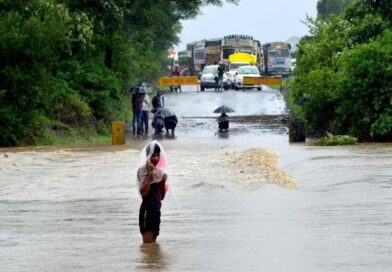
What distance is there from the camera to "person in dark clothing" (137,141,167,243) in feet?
49.3

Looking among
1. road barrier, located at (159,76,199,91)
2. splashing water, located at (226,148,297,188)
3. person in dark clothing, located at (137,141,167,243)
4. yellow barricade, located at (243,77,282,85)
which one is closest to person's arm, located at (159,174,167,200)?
person in dark clothing, located at (137,141,167,243)

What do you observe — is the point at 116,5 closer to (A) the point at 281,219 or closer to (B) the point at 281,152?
(B) the point at 281,152

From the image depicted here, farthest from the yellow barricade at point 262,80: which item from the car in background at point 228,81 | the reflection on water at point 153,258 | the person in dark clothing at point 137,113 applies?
the reflection on water at point 153,258

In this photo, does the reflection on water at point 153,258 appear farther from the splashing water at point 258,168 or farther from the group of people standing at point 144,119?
the group of people standing at point 144,119

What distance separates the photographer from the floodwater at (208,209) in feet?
47.1

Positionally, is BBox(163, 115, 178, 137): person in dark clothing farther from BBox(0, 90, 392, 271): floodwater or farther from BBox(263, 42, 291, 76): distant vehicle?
BBox(263, 42, 291, 76): distant vehicle

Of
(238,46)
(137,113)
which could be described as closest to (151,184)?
(137,113)

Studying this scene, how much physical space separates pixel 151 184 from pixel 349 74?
22.1 meters

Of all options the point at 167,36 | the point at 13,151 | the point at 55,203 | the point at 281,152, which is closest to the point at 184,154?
the point at 281,152

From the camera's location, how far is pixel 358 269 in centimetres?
1323

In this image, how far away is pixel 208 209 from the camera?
20109 mm

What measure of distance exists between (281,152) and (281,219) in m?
12.8

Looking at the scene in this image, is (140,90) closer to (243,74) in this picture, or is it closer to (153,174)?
(153,174)

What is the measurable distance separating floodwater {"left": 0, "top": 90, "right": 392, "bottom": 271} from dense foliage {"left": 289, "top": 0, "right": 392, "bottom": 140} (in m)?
2.28
